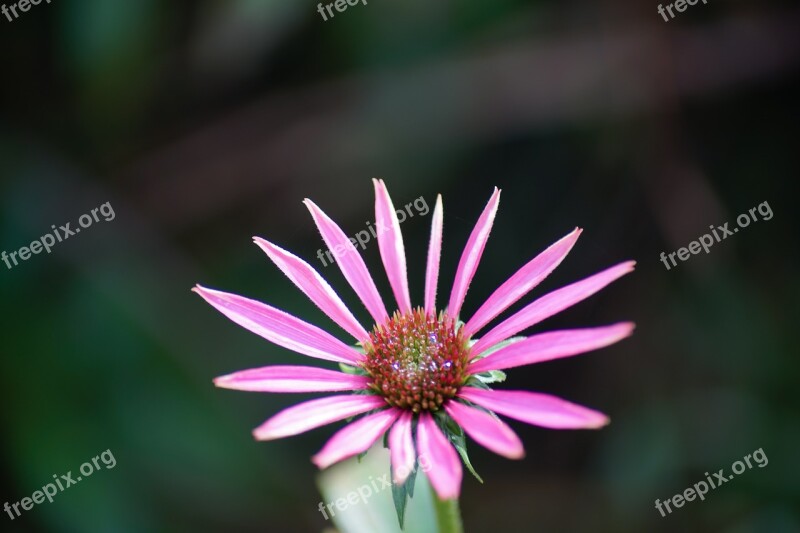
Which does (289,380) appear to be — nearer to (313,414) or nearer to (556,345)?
(313,414)

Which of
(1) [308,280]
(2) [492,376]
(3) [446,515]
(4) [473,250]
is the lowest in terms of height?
(3) [446,515]

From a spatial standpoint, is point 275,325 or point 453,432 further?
point 275,325

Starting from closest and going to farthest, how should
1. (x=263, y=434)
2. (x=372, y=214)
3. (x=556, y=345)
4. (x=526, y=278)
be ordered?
(x=263, y=434) → (x=556, y=345) → (x=526, y=278) → (x=372, y=214)

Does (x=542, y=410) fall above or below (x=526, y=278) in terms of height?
below

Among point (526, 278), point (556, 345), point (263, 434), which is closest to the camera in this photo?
point (263, 434)

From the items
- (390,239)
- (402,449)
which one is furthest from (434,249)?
(402,449)

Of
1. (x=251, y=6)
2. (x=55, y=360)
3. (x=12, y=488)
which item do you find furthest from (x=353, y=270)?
(x=12, y=488)

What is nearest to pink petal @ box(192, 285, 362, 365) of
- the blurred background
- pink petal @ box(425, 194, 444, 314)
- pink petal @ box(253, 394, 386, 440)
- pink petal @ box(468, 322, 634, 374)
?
pink petal @ box(253, 394, 386, 440)

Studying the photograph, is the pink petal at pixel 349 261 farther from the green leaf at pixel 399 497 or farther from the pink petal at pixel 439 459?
the green leaf at pixel 399 497
